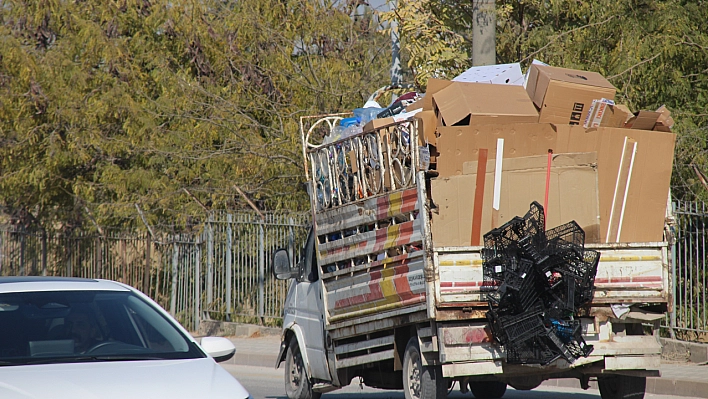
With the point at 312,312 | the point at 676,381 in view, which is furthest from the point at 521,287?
the point at 676,381

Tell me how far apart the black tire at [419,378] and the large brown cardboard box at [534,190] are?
1.05 meters

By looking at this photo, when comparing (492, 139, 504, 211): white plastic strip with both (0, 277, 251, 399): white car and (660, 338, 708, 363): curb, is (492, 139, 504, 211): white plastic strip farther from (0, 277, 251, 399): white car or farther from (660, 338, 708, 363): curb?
(660, 338, 708, 363): curb

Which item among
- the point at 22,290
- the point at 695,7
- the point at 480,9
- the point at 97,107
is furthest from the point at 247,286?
the point at 22,290

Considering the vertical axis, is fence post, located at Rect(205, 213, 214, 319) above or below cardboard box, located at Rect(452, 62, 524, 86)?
below

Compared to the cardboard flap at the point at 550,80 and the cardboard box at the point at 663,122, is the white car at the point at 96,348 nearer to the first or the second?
the cardboard flap at the point at 550,80

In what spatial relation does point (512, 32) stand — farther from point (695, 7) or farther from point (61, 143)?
point (61, 143)

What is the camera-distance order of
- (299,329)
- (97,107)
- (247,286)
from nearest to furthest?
(299,329), (247,286), (97,107)

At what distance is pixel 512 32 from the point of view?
15.6 meters

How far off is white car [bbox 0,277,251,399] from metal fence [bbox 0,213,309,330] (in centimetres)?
1058

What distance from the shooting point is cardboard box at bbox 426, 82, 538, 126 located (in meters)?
7.94

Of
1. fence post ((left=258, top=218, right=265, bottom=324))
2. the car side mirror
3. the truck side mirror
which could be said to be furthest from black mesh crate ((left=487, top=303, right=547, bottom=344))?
fence post ((left=258, top=218, right=265, bottom=324))

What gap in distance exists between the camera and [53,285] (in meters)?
5.78

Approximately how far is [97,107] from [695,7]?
11.7 m

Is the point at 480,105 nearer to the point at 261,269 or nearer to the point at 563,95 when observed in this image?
the point at 563,95
